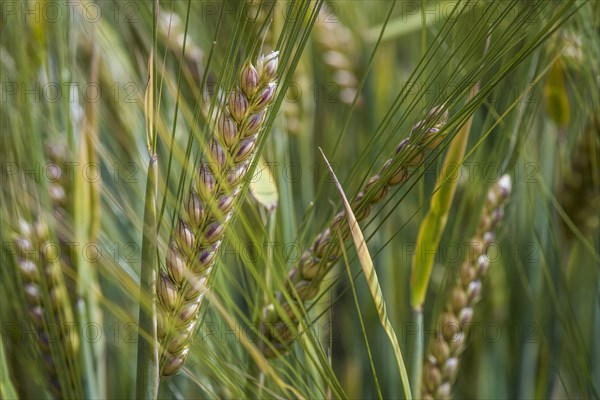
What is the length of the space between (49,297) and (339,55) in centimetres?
63

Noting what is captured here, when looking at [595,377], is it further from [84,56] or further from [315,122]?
[84,56]

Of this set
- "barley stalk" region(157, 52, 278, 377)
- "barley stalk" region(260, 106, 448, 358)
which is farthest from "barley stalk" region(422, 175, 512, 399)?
"barley stalk" region(157, 52, 278, 377)

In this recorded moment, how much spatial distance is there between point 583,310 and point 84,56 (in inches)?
34.6

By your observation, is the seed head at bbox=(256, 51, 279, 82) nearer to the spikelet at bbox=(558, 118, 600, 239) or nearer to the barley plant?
the barley plant

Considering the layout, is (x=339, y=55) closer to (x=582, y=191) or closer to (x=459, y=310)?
(x=582, y=191)

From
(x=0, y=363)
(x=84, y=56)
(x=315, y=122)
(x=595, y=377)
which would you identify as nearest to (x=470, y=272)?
(x=595, y=377)

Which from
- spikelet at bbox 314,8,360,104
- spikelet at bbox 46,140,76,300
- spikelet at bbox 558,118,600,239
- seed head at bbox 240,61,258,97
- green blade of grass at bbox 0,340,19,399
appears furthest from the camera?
spikelet at bbox 314,8,360,104

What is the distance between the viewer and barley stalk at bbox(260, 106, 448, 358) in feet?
1.48

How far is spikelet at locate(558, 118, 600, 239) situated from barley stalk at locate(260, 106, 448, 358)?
0.49m

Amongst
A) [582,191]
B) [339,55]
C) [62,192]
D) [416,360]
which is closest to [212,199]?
[416,360]

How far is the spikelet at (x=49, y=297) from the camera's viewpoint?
65 centimetres

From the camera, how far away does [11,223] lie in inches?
29.3

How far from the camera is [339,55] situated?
3.69ft

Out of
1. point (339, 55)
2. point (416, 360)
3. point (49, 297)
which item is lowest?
point (416, 360)
